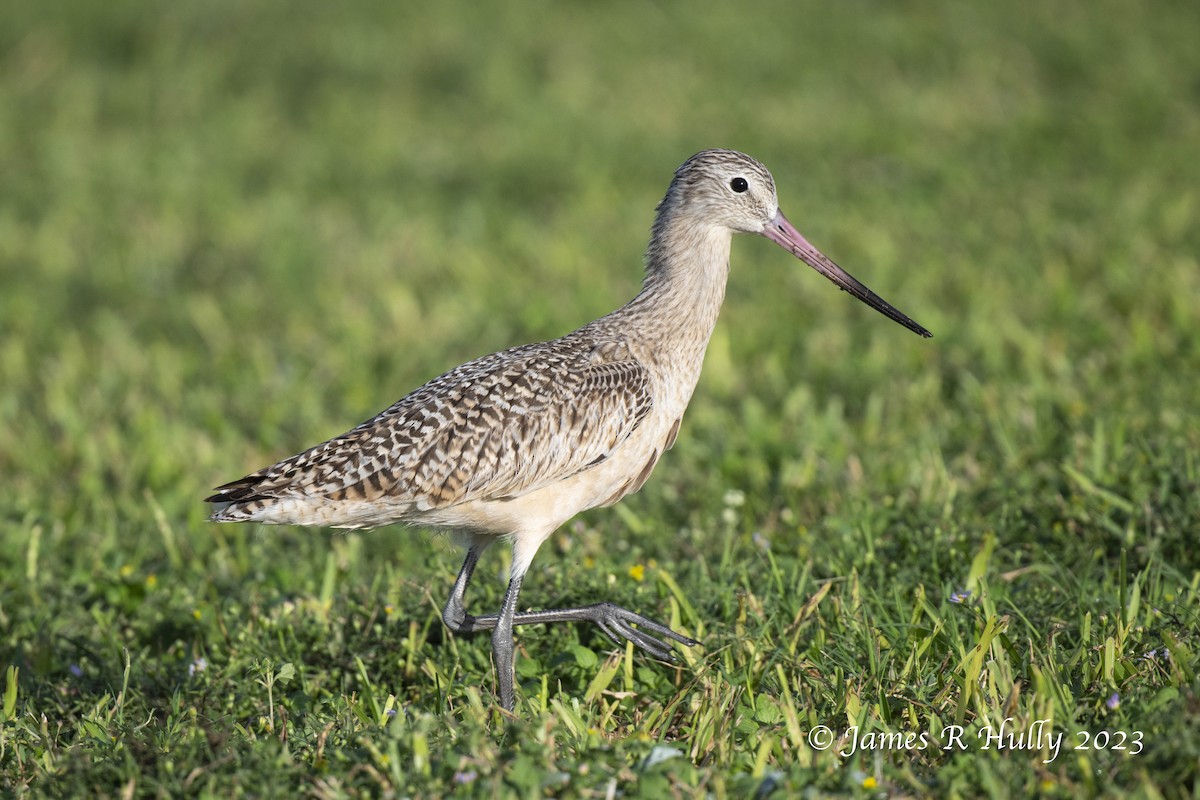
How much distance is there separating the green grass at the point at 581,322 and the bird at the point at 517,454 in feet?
1.08

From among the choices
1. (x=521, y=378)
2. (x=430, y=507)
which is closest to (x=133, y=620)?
(x=430, y=507)

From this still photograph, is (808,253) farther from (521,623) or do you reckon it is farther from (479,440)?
(521,623)

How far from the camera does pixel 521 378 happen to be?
15.0 feet

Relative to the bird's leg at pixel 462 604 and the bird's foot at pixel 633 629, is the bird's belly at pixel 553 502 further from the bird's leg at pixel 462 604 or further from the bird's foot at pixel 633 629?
the bird's foot at pixel 633 629

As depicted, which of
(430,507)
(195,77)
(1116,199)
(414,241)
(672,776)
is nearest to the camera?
(672,776)

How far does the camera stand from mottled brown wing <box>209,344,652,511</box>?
437 cm

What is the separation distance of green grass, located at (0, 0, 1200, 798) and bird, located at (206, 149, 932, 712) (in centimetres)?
33

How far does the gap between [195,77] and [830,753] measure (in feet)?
38.4

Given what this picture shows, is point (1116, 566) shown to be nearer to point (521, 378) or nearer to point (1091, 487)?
point (1091, 487)

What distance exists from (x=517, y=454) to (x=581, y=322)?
3.78 meters

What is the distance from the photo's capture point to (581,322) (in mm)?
8148

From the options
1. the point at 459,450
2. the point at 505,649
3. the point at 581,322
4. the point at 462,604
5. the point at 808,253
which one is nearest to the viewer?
the point at 505,649

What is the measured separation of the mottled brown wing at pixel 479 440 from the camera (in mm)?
4367

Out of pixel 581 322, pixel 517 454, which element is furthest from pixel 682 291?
pixel 581 322
